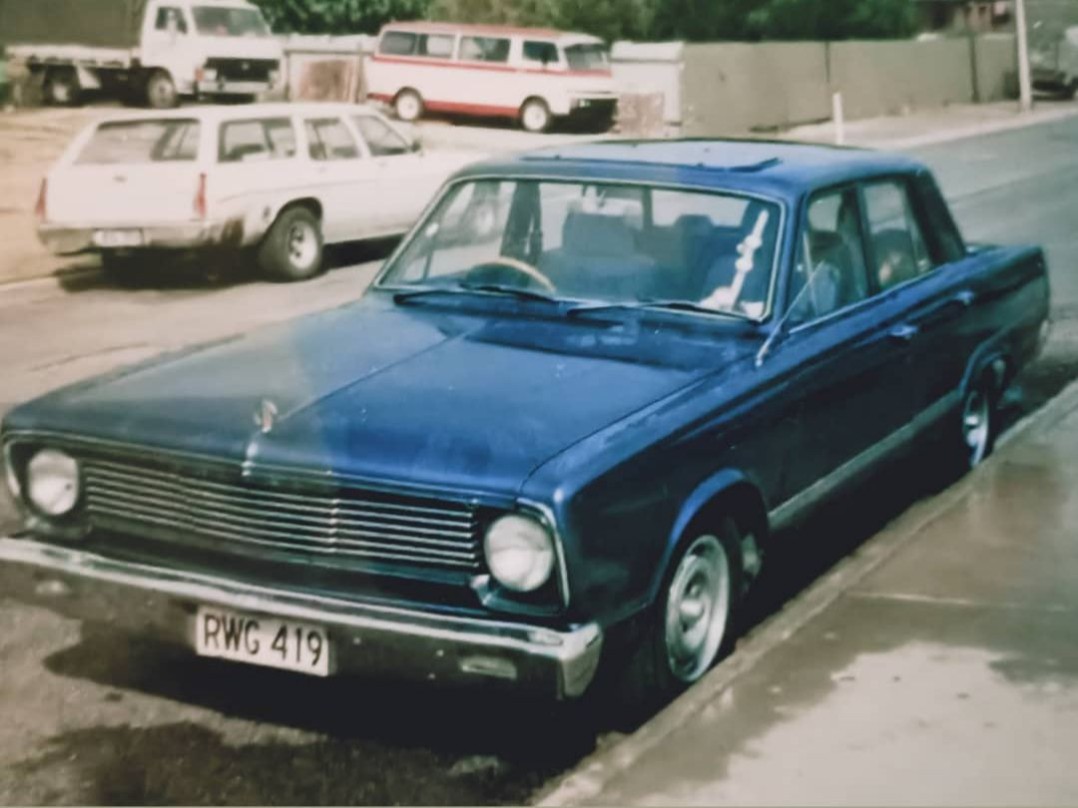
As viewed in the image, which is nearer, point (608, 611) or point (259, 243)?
point (608, 611)

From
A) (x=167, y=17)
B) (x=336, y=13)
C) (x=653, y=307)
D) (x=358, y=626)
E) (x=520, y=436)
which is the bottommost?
(x=358, y=626)

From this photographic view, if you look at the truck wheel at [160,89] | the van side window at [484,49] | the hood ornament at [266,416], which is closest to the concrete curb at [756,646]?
the hood ornament at [266,416]

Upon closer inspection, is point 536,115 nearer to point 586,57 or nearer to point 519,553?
point 586,57

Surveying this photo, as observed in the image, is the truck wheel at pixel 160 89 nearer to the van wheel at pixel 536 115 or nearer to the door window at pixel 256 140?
the van wheel at pixel 536 115

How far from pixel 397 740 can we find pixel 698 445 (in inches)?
46.2

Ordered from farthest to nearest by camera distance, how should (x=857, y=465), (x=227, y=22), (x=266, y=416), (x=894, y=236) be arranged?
1. (x=227, y=22)
2. (x=894, y=236)
3. (x=857, y=465)
4. (x=266, y=416)

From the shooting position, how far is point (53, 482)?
15.0 ft

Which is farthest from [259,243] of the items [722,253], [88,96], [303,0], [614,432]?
[303,0]

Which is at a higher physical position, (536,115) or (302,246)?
(536,115)

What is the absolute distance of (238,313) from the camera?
Result: 1232 centimetres

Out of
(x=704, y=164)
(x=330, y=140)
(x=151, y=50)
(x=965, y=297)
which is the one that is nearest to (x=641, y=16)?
(x=151, y=50)

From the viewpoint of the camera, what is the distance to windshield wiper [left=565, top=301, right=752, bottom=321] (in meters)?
5.18

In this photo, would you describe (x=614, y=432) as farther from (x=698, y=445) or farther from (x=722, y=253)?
(x=722, y=253)

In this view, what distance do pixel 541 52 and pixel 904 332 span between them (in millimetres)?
26284
